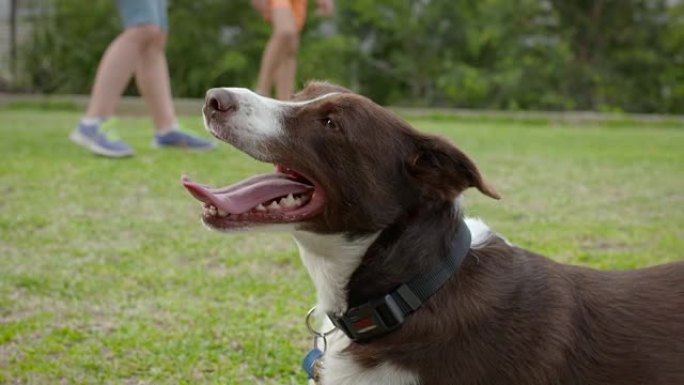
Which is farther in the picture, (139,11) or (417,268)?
(139,11)

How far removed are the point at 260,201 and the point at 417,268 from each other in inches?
18.9

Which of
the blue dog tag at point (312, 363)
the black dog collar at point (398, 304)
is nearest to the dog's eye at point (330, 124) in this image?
the black dog collar at point (398, 304)

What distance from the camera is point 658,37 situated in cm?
1862

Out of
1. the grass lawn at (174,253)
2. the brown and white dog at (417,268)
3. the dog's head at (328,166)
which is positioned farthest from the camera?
the grass lawn at (174,253)

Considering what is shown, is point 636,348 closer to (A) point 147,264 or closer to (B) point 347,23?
(A) point 147,264

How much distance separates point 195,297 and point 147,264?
57 centimetres

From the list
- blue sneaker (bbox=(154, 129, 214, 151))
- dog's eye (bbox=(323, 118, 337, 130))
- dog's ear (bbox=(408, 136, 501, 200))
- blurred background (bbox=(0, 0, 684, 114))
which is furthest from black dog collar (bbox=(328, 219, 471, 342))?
blurred background (bbox=(0, 0, 684, 114))

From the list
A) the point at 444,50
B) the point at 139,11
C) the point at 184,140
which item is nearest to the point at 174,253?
the point at 139,11

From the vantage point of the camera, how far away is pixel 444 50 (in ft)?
63.1

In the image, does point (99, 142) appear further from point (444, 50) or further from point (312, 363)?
point (444, 50)

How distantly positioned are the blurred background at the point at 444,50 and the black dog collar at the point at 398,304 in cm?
1583

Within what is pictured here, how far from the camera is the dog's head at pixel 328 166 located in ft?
8.39

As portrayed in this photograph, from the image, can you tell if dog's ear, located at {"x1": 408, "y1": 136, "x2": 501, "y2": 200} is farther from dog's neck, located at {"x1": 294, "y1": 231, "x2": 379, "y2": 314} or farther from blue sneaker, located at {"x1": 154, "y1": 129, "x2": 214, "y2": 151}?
blue sneaker, located at {"x1": 154, "y1": 129, "x2": 214, "y2": 151}

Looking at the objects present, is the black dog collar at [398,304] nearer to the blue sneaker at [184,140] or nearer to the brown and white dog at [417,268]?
the brown and white dog at [417,268]
